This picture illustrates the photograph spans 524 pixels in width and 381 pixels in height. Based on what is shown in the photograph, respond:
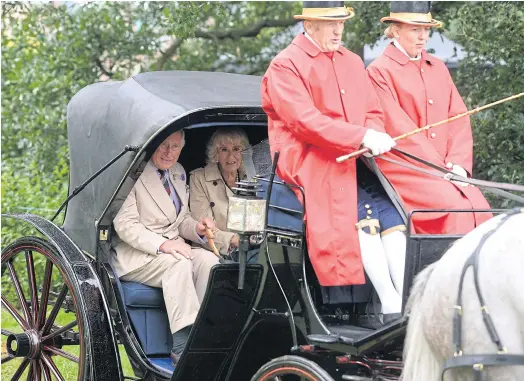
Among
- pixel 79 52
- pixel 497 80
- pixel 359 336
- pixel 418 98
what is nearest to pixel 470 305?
pixel 359 336

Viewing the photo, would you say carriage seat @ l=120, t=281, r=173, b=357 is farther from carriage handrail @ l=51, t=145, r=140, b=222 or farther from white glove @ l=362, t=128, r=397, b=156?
white glove @ l=362, t=128, r=397, b=156

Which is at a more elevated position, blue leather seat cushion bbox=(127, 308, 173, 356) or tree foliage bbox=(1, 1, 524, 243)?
tree foliage bbox=(1, 1, 524, 243)

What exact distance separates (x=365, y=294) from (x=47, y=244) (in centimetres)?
195

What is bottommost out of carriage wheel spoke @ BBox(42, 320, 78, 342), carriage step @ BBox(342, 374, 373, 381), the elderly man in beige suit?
carriage step @ BBox(342, 374, 373, 381)

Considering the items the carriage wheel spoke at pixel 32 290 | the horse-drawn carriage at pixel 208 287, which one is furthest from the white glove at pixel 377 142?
the carriage wheel spoke at pixel 32 290

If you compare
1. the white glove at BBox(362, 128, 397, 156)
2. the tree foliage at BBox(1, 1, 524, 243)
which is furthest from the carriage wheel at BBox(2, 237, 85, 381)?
the tree foliage at BBox(1, 1, 524, 243)

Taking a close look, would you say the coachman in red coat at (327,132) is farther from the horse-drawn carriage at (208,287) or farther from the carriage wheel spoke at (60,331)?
the carriage wheel spoke at (60,331)

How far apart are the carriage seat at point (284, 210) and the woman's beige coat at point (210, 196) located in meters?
1.05

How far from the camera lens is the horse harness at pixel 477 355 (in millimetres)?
3545

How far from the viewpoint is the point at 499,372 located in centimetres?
→ 359

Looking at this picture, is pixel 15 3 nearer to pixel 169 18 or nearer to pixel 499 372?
pixel 169 18

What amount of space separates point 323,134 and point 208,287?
3.11 feet

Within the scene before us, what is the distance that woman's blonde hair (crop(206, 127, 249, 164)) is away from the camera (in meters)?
5.75

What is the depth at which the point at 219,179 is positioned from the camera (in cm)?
585
